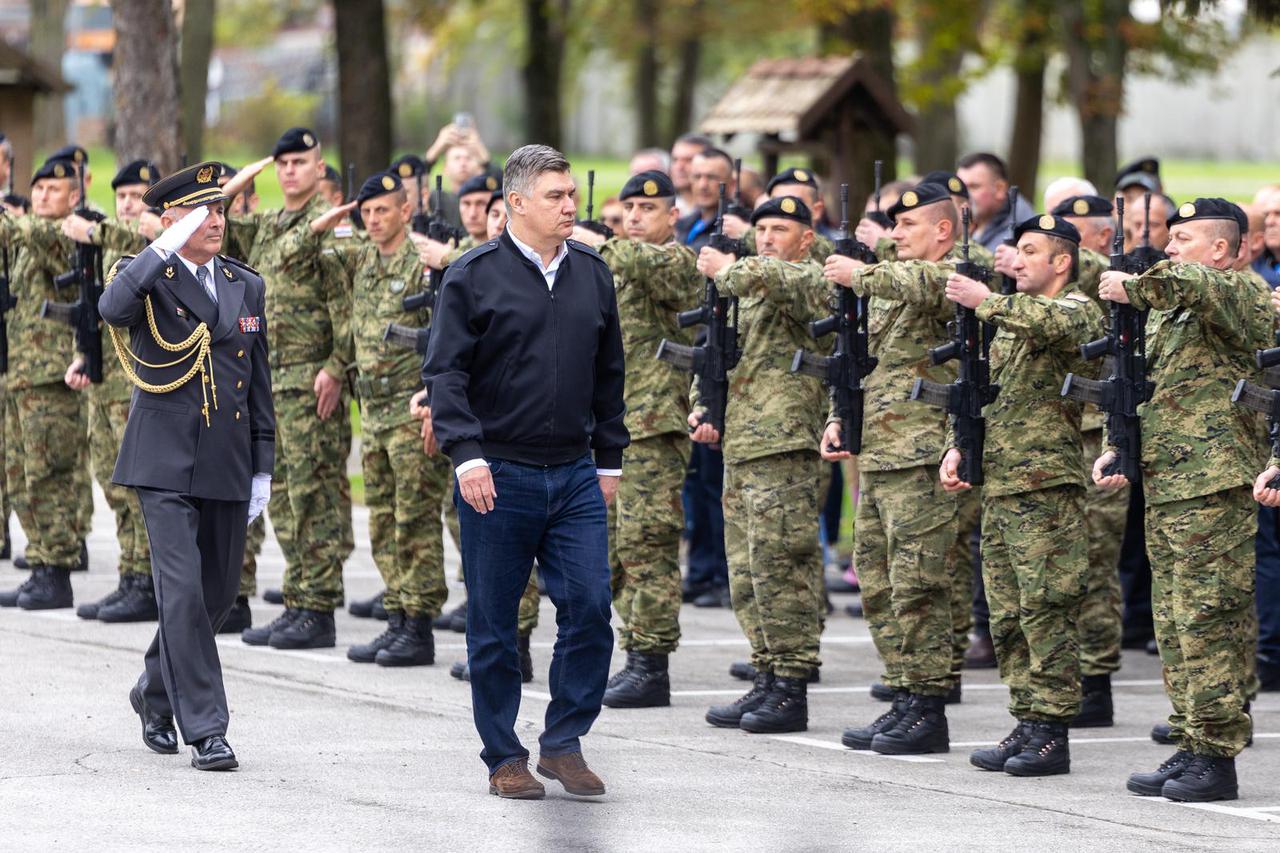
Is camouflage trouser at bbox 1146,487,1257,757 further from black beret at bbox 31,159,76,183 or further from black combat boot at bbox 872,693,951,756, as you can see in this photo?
black beret at bbox 31,159,76,183

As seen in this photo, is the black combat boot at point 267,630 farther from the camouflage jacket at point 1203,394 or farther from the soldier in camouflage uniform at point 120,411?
the camouflage jacket at point 1203,394

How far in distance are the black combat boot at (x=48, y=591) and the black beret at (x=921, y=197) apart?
5.20m

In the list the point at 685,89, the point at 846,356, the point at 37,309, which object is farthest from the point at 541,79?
the point at 846,356

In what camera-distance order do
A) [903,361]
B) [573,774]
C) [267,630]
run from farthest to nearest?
[267,630]
[903,361]
[573,774]

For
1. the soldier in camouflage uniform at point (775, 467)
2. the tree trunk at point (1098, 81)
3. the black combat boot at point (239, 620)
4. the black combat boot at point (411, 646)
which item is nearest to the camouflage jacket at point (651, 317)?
the soldier in camouflage uniform at point (775, 467)

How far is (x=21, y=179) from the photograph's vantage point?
17.7 metres

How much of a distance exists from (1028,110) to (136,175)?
16604mm

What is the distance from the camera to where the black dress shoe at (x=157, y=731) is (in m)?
7.83

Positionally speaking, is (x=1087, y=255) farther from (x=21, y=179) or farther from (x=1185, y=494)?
(x=21, y=179)

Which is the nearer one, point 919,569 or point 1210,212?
point 1210,212

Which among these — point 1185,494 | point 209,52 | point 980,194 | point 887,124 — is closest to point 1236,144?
point 209,52

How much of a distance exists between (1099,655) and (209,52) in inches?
774

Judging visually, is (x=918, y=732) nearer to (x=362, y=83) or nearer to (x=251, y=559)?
(x=251, y=559)

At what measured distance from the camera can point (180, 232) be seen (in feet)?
25.4
